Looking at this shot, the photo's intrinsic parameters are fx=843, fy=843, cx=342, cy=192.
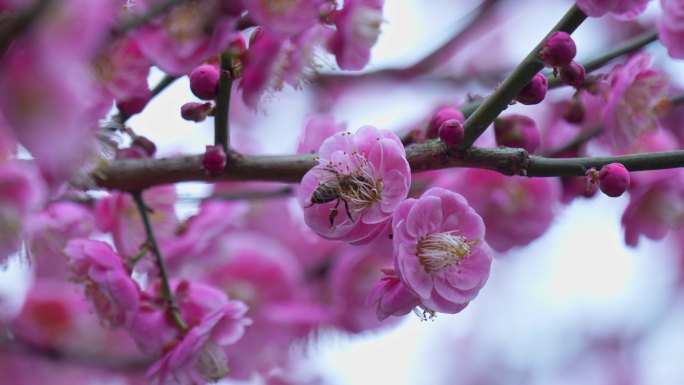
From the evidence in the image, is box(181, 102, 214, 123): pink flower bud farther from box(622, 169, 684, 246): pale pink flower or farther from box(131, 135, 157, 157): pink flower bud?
box(622, 169, 684, 246): pale pink flower

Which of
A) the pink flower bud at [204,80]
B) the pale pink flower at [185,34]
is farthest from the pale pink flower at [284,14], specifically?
the pink flower bud at [204,80]

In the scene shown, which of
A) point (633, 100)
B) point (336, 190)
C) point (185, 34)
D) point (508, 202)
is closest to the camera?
point (185, 34)

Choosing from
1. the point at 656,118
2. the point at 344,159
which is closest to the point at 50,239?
the point at 344,159

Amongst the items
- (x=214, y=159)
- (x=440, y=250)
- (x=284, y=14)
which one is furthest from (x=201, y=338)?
(x=284, y=14)

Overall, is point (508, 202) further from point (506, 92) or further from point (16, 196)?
point (16, 196)

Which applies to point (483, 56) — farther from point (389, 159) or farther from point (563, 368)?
point (389, 159)
